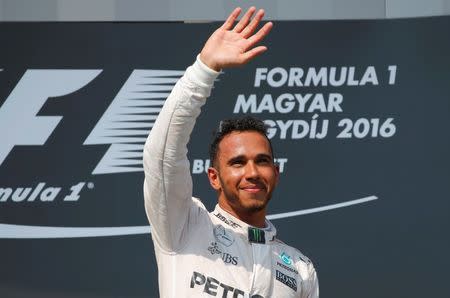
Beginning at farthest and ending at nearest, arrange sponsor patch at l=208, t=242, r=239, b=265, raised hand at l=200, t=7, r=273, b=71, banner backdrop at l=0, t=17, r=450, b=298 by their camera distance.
A: banner backdrop at l=0, t=17, r=450, b=298, sponsor patch at l=208, t=242, r=239, b=265, raised hand at l=200, t=7, r=273, b=71

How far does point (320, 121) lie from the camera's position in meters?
4.50

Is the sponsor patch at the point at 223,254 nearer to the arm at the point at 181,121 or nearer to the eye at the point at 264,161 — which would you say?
the arm at the point at 181,121

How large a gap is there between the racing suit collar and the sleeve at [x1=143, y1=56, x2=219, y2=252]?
0.62 ft

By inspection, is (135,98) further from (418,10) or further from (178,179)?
(178,179)

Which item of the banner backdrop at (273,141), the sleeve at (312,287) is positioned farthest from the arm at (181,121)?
the banner backdrop at (273,141)

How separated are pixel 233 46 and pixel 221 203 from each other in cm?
51

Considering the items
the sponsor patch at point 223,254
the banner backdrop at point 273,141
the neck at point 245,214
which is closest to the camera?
the sponsor patch at point 223,254

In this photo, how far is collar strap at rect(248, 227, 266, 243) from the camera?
2.77 meters

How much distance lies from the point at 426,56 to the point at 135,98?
4.29ft

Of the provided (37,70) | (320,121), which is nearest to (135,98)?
(37,70)

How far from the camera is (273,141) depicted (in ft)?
14.7

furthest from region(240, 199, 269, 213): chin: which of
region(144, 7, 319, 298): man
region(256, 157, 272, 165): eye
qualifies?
region(256, 157, 272, 165): eye

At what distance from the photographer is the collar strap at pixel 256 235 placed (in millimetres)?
2773

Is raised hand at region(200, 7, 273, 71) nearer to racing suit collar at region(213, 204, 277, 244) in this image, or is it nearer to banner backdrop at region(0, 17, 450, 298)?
racing suit collar at region(213, 204, 277, 244)
